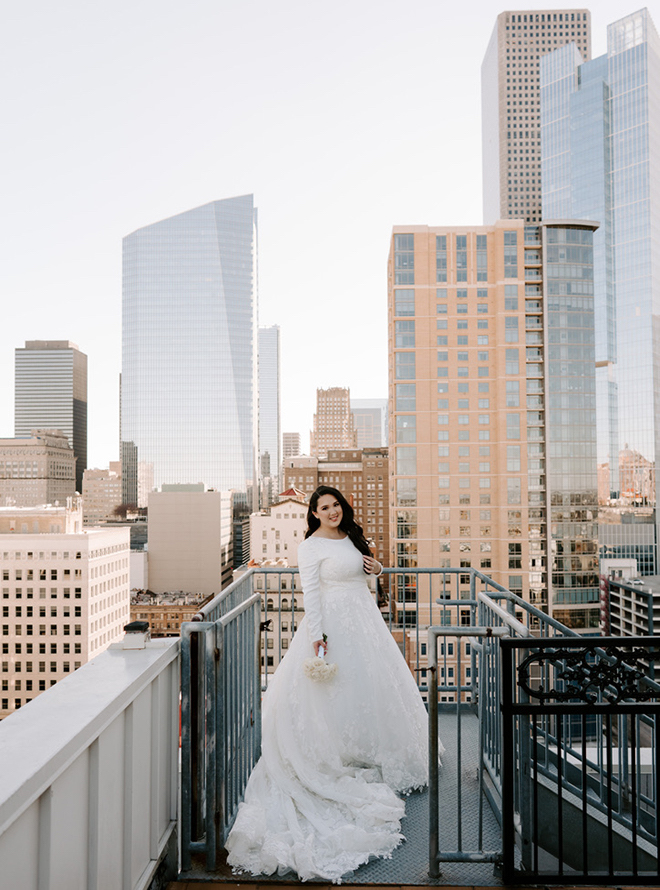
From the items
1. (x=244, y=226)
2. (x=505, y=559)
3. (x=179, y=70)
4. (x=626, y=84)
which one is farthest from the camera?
(x=244, y=226)

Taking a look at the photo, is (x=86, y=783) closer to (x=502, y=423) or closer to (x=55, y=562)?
(x=502, y=423)

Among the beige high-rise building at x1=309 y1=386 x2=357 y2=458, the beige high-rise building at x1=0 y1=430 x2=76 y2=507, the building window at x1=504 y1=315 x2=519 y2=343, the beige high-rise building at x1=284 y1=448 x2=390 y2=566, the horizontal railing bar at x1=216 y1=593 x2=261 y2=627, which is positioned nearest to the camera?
the horizontal railing bar at x1=216 y1=593 x2=261 y2=627

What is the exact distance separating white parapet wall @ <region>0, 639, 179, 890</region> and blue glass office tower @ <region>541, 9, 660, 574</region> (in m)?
63.3

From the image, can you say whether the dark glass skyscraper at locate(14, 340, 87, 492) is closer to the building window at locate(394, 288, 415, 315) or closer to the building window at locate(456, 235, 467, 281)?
the building window at locate(394, 288, 415, 315)

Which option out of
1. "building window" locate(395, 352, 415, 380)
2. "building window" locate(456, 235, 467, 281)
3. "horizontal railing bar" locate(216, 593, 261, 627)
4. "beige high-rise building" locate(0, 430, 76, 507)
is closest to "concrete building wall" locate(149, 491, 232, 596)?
"beige high-rise building" locate(0, 430, 76, 507)

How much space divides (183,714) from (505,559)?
35.0 m

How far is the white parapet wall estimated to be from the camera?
1115 millimetres

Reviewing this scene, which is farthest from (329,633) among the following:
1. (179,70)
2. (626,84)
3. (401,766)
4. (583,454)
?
(626,84)

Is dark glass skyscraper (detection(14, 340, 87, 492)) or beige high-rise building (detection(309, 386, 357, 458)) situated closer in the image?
dark glass skyscraper (detection(14, 340, 87, 492))

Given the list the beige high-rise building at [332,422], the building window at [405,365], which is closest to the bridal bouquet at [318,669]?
the building window at [405,365]

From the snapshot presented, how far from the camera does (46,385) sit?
126 m

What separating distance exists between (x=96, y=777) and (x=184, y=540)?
8242cm

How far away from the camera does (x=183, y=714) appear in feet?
7.02

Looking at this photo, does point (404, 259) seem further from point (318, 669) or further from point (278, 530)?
point (318, 669)
